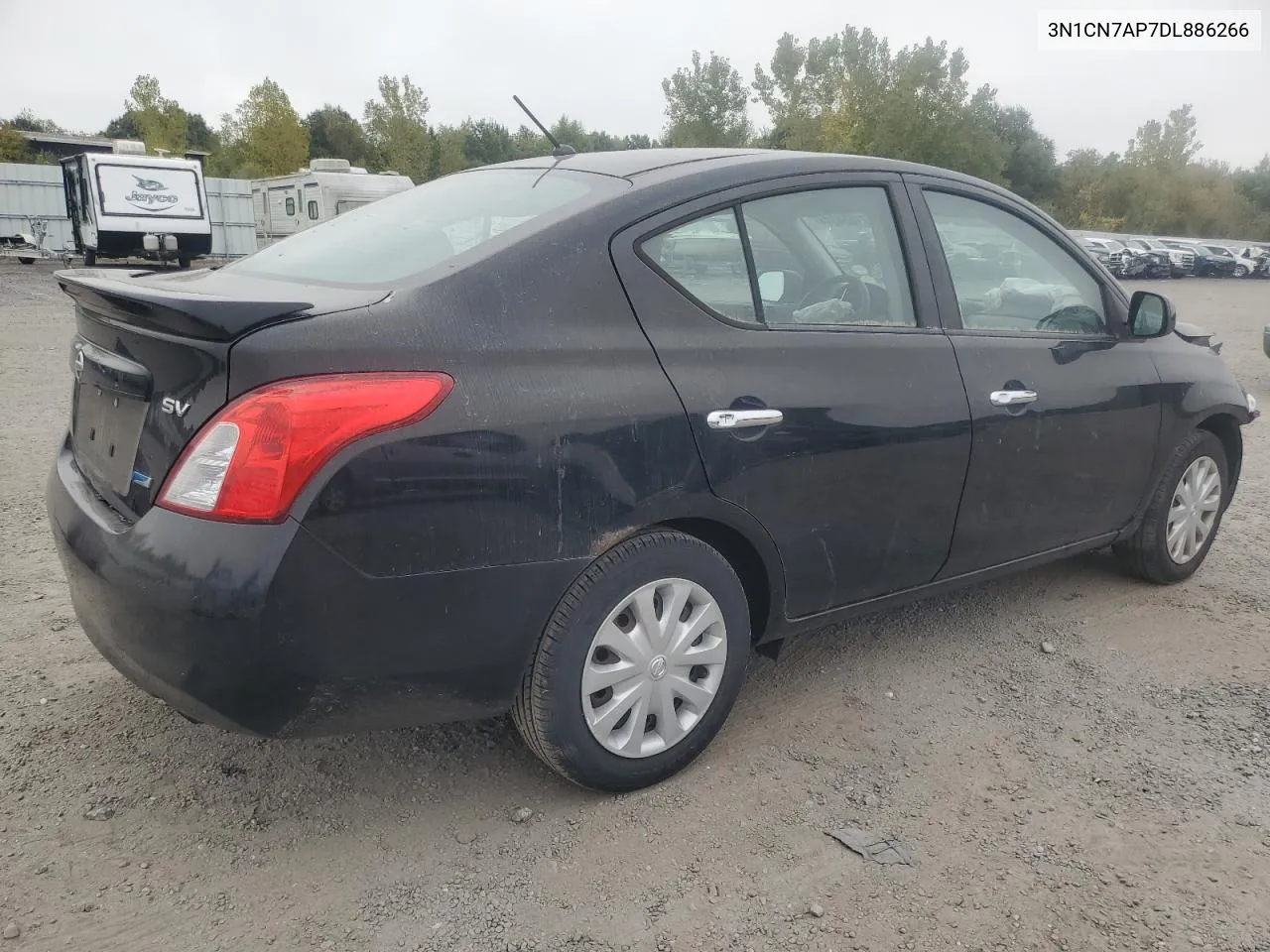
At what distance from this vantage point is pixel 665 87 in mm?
54750

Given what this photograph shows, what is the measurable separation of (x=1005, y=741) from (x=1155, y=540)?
1.60 meters

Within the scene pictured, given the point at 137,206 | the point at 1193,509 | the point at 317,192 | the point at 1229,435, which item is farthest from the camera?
the point at 317,192

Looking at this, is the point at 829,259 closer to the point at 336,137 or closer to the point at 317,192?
the point at 317,192

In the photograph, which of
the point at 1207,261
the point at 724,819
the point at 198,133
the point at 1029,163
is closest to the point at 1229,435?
the point at 724,819

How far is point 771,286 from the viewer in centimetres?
284

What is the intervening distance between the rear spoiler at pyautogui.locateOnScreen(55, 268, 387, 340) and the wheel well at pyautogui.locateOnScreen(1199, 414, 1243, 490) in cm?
361

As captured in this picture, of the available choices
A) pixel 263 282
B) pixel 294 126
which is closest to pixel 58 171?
pixel 294 126

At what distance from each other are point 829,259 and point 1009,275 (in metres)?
0.86

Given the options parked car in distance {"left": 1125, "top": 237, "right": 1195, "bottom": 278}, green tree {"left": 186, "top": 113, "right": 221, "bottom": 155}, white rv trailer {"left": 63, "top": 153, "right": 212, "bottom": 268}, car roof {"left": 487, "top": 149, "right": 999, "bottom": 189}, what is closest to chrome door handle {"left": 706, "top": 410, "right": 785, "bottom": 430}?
car roof {"left": 487, "top": 149, "right": 999, "bottom": 189}

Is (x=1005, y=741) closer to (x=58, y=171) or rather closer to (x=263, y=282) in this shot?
(x=263, y=282)

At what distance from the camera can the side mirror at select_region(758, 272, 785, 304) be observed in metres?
2.81

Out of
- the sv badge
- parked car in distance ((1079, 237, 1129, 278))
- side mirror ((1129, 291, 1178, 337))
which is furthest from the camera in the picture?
parked car in distance ((1079, 237, 1129, 278))

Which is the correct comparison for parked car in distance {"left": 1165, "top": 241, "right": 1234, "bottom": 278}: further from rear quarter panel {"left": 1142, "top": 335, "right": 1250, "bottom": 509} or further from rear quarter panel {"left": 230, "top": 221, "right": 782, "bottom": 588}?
rear quarter panel {"left": 230, "top": 221, "right": 782, "bottom": 588}

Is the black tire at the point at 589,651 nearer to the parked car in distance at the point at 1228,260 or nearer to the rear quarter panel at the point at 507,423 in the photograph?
the rear quarter panel at the point at 507,423
